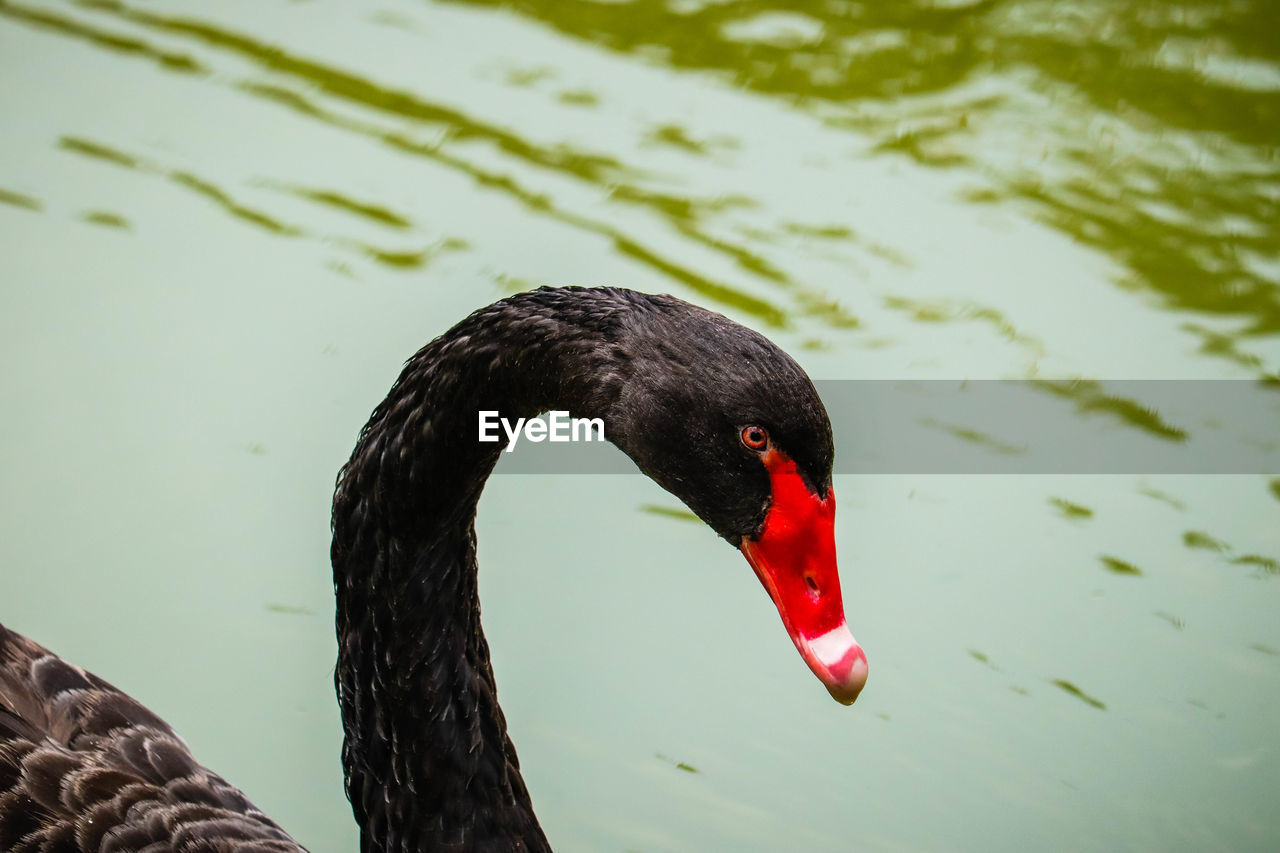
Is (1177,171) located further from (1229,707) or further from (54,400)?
(54,400)

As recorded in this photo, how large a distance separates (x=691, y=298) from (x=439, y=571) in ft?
6.71

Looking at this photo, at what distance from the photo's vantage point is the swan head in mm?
1746

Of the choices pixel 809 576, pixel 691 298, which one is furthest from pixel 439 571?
pixel 691 298

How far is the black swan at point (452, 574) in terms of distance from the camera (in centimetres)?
179

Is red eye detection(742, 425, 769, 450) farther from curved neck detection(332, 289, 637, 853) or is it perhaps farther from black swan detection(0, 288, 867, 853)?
curved neck detection(332, 289, 637, 853)

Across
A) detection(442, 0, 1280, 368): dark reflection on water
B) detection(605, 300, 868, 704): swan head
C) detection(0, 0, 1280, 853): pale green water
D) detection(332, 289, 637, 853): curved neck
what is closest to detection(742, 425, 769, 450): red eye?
detection(605, 300, 868, 704): swan head

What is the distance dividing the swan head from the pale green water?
1068mm

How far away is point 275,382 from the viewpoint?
3.81m

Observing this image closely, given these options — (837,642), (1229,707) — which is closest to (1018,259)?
(1229,707)

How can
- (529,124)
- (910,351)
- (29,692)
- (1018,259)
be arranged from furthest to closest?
(529,124) → (1018,259) → (910,351) → (29,692)

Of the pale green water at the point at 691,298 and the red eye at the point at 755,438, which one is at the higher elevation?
the red eye at the point at 755,438

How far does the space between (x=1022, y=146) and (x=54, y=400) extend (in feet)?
11.1

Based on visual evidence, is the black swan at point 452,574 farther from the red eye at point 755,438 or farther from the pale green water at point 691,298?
the pale green water at point 691,298

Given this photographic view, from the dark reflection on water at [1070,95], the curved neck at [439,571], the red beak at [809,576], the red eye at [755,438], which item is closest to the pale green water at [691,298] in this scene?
the dark reflection on water at [1070,95]
